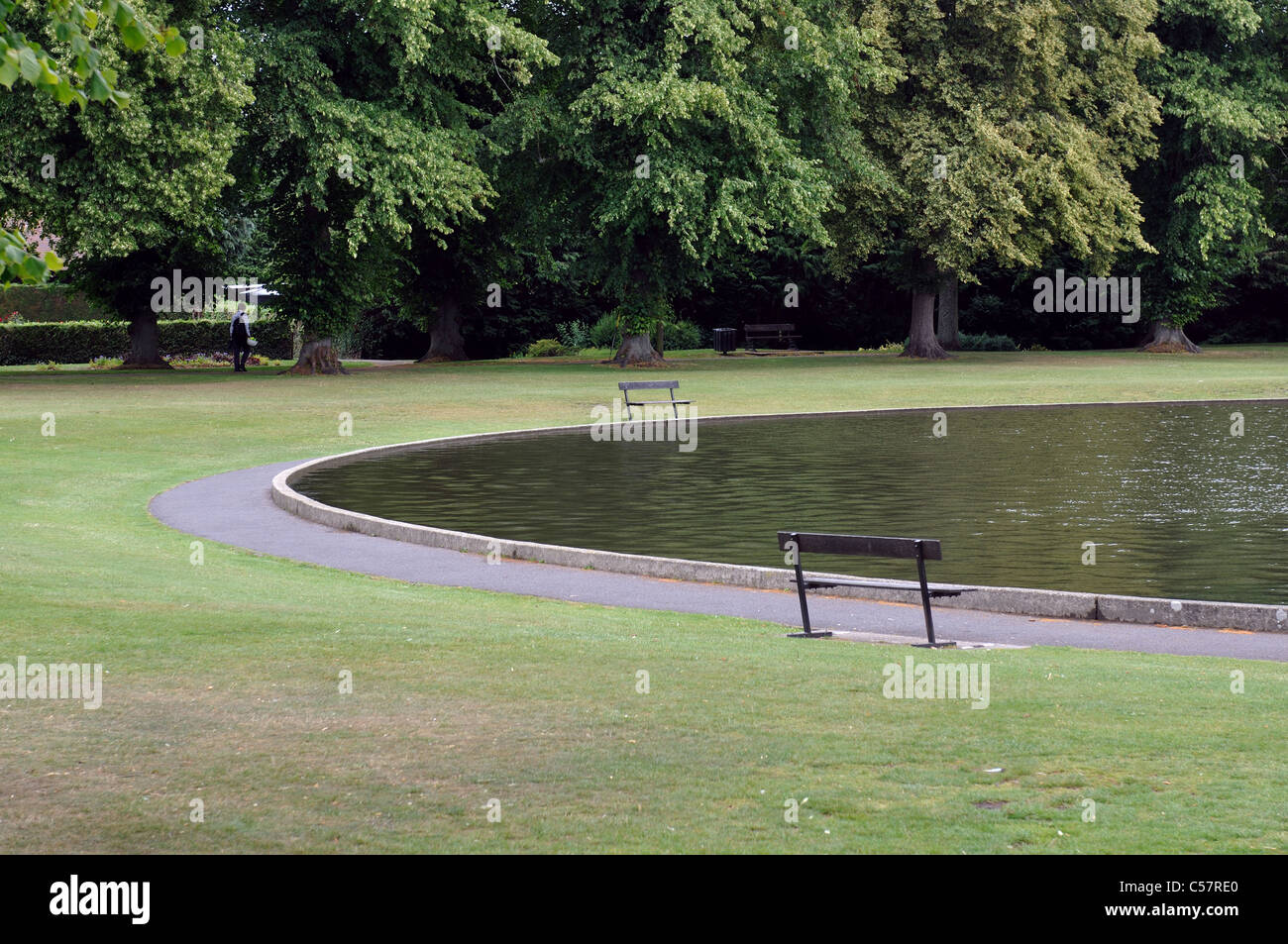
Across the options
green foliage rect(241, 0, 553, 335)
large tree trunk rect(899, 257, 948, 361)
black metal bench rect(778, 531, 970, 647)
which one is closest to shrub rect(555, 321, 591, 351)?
green foliage rect(241, 0, 553, 335)

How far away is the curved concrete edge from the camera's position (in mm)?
10953

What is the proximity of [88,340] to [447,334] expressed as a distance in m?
14.2

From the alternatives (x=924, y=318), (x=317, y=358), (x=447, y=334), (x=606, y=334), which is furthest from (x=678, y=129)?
(x=606, y=334)

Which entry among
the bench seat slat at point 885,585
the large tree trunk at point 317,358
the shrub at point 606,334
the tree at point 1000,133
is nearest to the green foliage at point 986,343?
the tree at point 1000,133

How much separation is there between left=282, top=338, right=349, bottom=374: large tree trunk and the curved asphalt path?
2827 centimetres

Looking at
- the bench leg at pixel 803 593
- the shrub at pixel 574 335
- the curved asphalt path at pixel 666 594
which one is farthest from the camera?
the shrub at pixel 574 335

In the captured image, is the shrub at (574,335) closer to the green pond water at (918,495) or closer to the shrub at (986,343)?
the shrub at (986,343)

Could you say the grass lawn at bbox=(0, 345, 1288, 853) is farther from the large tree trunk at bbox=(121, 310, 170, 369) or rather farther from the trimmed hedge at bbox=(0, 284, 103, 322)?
the trimmed hedge at bbox=(0, 284, 103, 322)

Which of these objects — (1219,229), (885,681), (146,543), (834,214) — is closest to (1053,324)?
(1219,229)

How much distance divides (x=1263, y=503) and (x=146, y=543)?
11.9 metres

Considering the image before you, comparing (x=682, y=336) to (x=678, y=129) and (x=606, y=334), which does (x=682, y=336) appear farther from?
(x=678, y=129)

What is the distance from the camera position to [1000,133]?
50.2m

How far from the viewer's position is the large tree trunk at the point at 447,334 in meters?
56.7

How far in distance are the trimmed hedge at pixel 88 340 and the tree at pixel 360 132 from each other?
40.7 ft
